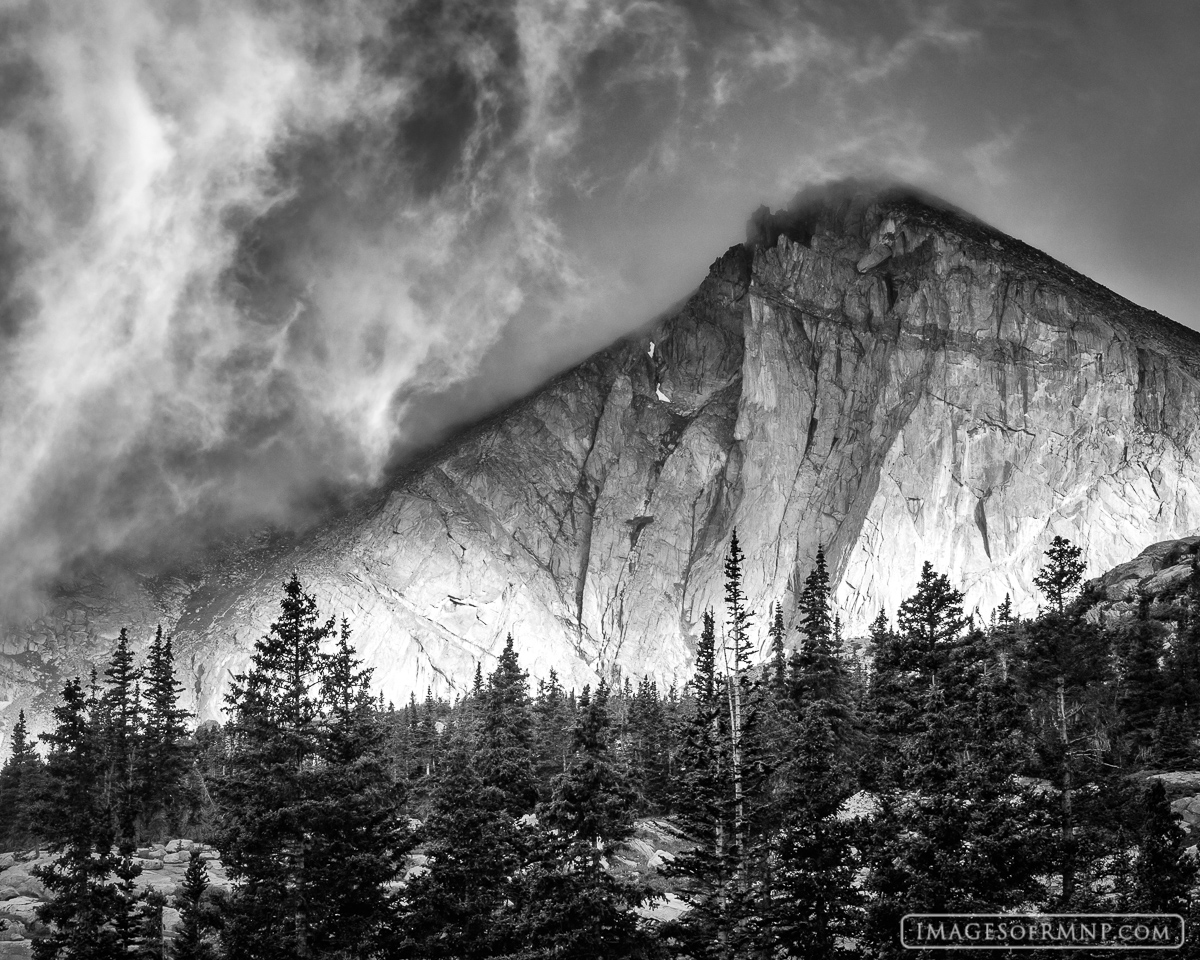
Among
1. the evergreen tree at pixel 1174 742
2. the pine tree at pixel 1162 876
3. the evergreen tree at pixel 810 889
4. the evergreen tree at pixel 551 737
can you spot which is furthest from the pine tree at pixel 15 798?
the evergreen tree at pixel 1174 742

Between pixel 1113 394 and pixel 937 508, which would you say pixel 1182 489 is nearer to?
pixel 1113 394

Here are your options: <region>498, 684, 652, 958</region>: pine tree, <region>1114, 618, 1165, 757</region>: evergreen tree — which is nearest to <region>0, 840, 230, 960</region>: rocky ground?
<region>498, 684, 652, 958</region>: pine tree

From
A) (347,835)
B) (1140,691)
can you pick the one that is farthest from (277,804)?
(1140,691)

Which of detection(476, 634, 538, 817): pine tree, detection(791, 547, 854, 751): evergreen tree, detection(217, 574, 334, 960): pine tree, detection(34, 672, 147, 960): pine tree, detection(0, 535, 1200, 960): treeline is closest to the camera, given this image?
detection(0, 535, 1200, 960): treeline

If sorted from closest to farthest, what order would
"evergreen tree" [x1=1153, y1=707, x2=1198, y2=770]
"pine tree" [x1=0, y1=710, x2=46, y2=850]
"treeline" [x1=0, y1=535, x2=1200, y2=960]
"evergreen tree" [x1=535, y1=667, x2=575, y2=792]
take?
"treeline" [x1=0, y1=535, x2=1200, y2=960] → "evergreen tree" [x1=1153, y1=707, x2=1198, y2=770] → "evergreen tree" [x1=535, y1=667, x2=575, y2=792] → "pine tree" [x1=0, y1=710, x2=46, y2=850]

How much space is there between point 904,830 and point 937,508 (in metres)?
174

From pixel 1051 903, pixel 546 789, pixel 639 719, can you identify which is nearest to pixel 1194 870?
pixel 1051 903

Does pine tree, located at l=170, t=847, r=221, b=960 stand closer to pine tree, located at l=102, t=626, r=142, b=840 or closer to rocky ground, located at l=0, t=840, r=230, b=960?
rocky ground, located at l=0, t=840, r=230, b=960

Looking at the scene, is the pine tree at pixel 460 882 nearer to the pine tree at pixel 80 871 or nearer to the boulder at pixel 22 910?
the pine tree at pixel 80 871

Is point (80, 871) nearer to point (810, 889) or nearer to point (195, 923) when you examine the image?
point (195, 923)

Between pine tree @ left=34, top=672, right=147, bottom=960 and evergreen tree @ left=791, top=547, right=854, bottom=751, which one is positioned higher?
evergreen tree @ left=791, top=547, right=854, bottom=751

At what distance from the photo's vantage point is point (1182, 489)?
18475 centimetres

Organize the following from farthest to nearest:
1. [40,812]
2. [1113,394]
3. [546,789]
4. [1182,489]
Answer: [1113,394]
[1182,489]
[546,789]
[40,812]

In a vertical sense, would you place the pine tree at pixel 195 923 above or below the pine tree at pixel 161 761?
below
